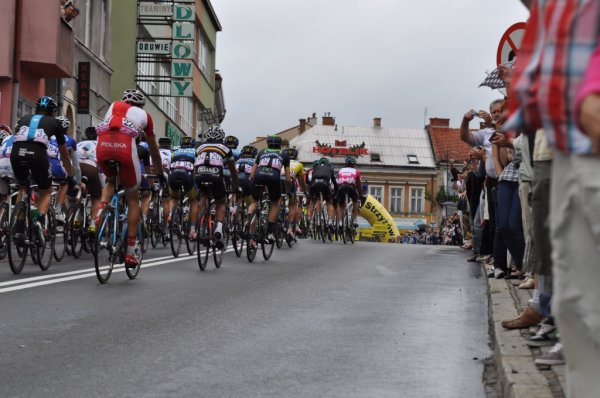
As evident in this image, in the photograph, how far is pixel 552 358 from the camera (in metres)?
6.07

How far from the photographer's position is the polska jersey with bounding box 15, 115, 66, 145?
12523mm

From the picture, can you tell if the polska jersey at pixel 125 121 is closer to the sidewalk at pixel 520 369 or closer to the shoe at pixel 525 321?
the sidewalk at pixel 520 369

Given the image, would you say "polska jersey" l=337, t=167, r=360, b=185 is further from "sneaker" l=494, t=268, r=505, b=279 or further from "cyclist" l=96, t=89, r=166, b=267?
"cyclist" l=96, t=89, r=166, b=267

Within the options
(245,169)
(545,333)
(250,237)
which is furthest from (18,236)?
(245,169)

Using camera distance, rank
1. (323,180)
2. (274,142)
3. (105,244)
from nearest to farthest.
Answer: (105,244), (274,142), (323,180)

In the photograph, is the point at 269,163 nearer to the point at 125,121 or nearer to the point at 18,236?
the point at 18,236

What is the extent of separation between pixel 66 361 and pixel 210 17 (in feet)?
204

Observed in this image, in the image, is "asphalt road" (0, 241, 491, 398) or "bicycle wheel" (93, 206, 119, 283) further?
"bicycle wheel" (93, 206, 119, 283)

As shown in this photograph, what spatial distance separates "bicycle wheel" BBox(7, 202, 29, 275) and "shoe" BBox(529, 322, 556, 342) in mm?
6598

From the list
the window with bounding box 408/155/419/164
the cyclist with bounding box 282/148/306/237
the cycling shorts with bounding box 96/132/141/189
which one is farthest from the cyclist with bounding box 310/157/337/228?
the window with bounding box 408/155/419/164

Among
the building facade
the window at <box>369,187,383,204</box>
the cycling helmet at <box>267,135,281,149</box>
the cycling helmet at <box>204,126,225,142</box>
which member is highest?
the building facade

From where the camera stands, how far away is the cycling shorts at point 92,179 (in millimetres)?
15952

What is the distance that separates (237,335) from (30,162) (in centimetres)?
547

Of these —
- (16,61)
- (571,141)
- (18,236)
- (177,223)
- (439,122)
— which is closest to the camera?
(571,141)
